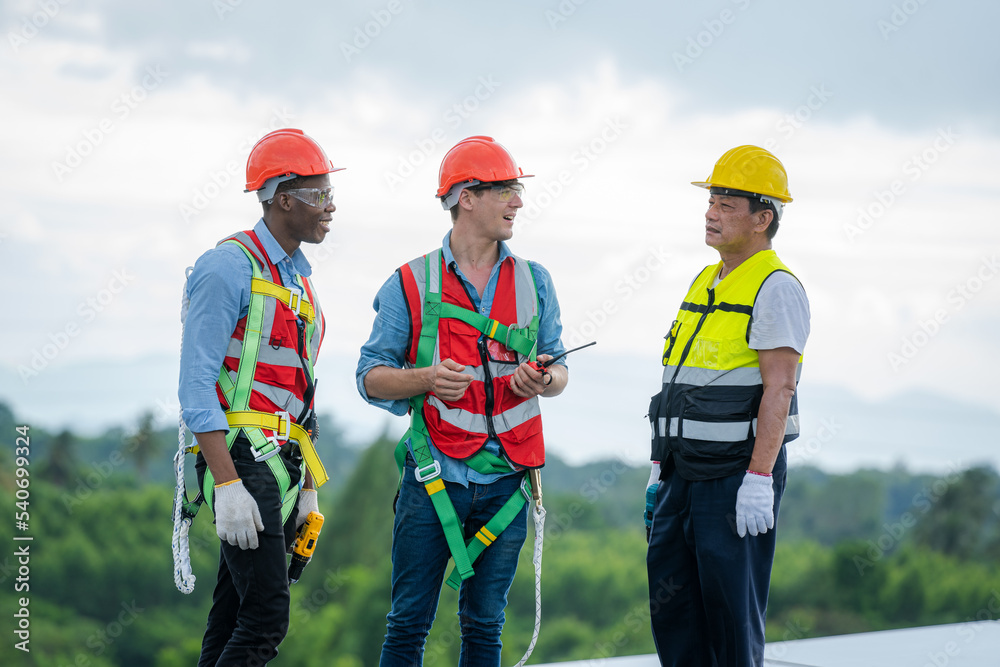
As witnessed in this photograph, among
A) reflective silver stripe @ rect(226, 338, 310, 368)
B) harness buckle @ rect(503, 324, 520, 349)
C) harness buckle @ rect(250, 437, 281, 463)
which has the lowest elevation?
harness buckle @ rect(250, 437, 281, 463)

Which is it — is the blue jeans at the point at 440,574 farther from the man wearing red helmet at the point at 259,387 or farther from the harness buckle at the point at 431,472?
the man wearing red helmet at the point at 259,387

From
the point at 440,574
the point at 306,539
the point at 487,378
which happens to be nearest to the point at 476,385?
the point at 487,378

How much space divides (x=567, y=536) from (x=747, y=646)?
134 feet

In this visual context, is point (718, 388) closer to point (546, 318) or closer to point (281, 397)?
point (546, 318)

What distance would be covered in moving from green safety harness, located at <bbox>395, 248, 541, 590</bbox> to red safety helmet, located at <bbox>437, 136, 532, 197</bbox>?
225mm

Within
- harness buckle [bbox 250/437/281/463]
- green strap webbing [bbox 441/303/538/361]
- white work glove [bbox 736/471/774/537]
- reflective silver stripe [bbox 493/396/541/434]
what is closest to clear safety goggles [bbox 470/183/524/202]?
green strap webbing [bbox 441/303/538/361]

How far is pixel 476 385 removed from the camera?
2.83 meters

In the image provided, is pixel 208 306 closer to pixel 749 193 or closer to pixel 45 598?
pixel 749 193

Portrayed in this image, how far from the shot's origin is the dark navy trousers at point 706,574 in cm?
266

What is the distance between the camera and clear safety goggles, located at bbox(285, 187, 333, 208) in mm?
2715

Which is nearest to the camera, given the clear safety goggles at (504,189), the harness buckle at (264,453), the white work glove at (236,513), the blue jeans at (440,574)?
the white work glove at (236,513)

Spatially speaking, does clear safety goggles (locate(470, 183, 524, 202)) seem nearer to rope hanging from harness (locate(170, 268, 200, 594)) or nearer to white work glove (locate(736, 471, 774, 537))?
rope hanging from harness (locate(170, 268, 200, 594))

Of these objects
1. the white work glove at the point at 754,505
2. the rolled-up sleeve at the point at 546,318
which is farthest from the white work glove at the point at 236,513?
the white work glove at the point at 754,505

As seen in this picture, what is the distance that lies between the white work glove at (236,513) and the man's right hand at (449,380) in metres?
0.60
